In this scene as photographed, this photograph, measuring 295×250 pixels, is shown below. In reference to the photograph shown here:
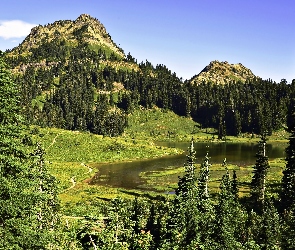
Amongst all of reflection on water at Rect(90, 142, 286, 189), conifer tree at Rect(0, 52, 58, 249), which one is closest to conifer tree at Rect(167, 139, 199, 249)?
conifer tree at Rect(0, 52, 58, 249)

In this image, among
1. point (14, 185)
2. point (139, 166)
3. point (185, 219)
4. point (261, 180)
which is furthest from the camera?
point (139, 166)

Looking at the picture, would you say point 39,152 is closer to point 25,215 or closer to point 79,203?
point 25,215

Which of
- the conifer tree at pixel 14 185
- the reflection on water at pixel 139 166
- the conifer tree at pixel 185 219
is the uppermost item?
the conifer tree at pixel 14 185

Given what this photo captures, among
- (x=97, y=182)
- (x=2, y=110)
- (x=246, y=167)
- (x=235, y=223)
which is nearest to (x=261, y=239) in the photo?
(x=235, y=223)

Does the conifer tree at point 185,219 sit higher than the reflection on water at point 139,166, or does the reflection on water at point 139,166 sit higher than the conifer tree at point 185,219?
the conifer tree at point 185,219

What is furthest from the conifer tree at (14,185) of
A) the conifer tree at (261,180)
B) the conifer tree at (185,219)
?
the conifer tree at (261,180)

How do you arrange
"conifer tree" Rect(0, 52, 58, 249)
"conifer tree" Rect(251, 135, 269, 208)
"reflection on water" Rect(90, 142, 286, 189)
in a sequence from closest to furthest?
"conifer tree" Rect(0, 52, 58, 249)
"conifer tree" Rect(251, 135, 269, 208)
"reflection on water" Rect(90, 142, 286, 189)

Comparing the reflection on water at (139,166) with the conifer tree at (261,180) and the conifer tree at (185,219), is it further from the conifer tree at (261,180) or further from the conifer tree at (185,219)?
the conifer tree at (185,219)

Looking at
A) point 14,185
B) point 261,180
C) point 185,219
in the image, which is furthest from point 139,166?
point 14,185

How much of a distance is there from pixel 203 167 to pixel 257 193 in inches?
539

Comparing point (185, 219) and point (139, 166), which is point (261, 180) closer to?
point (185, 219)

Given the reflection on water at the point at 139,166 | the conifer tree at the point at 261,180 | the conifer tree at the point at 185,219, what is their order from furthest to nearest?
the reflection on water at the point at 139,166 → the conifer tree at the point at 261,180 → the conifer tree at the point at 185,219

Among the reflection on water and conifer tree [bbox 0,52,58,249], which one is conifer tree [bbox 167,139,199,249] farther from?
the reflection on water

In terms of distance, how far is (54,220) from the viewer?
3562 cm
